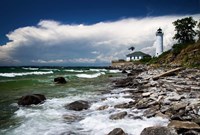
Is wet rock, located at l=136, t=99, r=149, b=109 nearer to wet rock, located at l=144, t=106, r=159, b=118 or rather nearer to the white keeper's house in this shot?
wet rock, located at l=144, t=106, r=159, b=118

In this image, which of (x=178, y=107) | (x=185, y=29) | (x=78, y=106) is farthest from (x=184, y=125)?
→ (x=185, y=29)

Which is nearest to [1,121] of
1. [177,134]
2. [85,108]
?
[85,108]

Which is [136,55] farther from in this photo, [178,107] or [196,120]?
Result: [196,120]

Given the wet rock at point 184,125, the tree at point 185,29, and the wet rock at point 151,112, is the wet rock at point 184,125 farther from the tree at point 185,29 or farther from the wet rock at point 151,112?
the tree at point 185,29

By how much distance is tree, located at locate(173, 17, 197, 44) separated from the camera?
224 ft

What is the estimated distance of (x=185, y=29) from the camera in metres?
69.6

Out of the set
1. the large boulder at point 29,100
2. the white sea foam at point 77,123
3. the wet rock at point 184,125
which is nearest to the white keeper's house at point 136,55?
the large boulder at point 29,100

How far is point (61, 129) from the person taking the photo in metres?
9.62

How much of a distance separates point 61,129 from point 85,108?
384 cm

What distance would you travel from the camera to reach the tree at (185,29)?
6831 cm

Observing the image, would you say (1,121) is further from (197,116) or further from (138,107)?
(197,116)

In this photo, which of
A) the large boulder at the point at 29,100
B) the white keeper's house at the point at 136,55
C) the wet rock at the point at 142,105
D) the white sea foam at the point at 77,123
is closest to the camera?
the white sea foam at the point at 77,123

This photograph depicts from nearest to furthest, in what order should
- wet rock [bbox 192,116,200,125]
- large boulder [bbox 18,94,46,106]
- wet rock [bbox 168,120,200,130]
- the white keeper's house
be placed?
wet rock [bbox 168,120,200,130]
wet rock [bbox 192,116,200,125]
large boulder [bbox 18,94,46,106]
the white keeper's house

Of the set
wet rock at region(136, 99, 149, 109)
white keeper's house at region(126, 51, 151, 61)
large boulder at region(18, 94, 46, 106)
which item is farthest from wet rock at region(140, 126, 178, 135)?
white keeper's house at region(126, 51, 151, 61)
